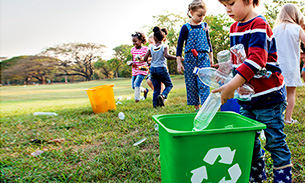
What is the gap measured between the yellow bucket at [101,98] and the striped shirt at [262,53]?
10.8ft

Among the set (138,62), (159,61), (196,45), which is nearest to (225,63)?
(196,45)

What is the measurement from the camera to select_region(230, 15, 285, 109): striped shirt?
128 centimetres

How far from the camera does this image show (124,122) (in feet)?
11.2

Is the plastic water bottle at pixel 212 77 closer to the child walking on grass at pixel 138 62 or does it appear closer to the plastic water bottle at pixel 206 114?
the plastic water bottle at pixel 206 114

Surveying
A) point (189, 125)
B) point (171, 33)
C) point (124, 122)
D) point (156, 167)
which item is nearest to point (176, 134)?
point (189, 125)

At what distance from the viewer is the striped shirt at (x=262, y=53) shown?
4.20ft

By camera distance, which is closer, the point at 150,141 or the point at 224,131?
the point at 224,131

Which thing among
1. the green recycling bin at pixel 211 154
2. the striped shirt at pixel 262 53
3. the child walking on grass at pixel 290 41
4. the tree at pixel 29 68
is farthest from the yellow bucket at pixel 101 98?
the tree at pixel 29 68

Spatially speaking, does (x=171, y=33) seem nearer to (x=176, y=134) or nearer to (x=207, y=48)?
(x=207, y=48)

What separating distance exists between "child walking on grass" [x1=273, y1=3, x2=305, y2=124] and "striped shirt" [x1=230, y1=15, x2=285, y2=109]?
176 centimetres

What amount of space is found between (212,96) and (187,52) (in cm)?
210

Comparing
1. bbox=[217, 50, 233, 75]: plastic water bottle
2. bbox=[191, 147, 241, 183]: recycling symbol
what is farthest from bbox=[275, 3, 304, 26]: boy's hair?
bbox=[191, 147, 241, 183]: recycling symbol

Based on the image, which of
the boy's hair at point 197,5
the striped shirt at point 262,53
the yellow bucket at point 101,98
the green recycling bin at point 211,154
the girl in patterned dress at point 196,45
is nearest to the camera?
the green recycling bin at point 211,154

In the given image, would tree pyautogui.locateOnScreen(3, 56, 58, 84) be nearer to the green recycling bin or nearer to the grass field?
the grass field
